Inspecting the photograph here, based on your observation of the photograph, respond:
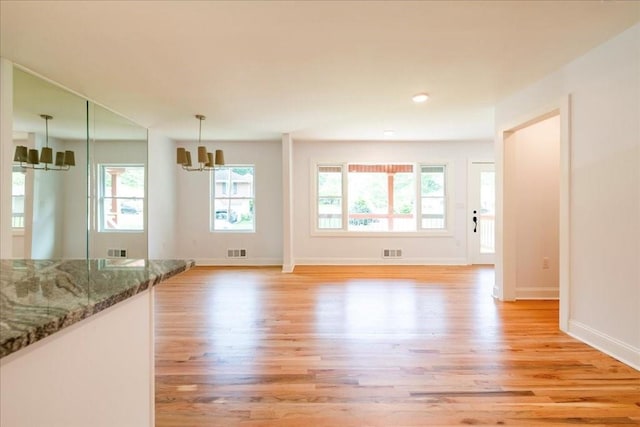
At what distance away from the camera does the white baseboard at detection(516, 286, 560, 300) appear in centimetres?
372

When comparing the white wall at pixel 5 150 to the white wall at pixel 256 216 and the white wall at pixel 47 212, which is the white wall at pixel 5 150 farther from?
the white wall at pixel 256 216

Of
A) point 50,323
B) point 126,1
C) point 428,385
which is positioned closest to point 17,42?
point 126,1

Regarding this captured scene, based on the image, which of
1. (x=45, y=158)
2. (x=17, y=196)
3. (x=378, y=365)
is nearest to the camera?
(x=378, y=365)

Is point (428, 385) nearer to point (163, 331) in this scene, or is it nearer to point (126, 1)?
point (163, 331)

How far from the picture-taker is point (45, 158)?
3834mm

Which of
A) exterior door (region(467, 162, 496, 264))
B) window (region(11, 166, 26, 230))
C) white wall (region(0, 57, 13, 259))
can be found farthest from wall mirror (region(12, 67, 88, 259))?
exterior door (region(467, 162, 496, 264))

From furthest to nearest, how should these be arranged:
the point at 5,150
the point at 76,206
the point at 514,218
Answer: the point at 76,206
the point at 514,218
the point at 5,150

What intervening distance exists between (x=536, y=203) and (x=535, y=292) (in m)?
1.09

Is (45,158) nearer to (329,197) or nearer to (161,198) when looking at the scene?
(161,198)

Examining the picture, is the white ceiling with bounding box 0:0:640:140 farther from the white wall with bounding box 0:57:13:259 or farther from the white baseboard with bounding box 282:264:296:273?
the white baseboard with bounding box 282:264:296:273

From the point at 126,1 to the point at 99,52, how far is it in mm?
890

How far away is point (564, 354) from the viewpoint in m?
2.31

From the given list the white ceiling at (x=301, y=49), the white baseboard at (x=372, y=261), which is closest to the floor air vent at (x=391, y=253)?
the white baseboard at (x=372, y=261)

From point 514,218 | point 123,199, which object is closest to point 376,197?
point 514,218
